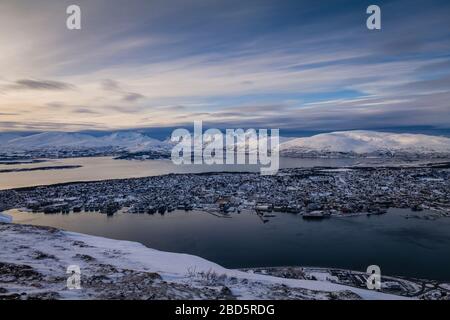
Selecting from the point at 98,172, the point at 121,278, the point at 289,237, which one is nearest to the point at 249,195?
the point at 289,237

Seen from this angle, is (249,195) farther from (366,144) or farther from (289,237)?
(366,144)

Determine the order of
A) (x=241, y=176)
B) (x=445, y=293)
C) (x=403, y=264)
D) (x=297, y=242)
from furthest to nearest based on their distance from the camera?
(x=241, y=176), (x=297, y=242), (x=403, y=264), (x=445, y=293)

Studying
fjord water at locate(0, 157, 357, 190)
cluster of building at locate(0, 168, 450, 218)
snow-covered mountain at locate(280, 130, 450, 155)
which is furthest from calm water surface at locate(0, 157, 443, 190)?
snow-covered mountain at locate(280, 130, 450, 155)

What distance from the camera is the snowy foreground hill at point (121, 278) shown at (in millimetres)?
4754

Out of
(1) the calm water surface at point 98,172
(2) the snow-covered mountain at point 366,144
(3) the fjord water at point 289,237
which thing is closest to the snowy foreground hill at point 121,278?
(3) the fjord water at point 289,237

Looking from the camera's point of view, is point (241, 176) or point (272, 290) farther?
point (241, 176)

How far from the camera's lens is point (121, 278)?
222 inches

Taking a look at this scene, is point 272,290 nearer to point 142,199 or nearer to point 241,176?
point 142,199

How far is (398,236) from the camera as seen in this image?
19969mm

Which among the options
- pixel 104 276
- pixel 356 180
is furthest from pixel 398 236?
pixel 356 180

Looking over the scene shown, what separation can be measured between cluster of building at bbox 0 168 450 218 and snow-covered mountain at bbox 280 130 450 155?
57474 millimetres

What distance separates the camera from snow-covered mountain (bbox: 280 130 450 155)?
328 feet
